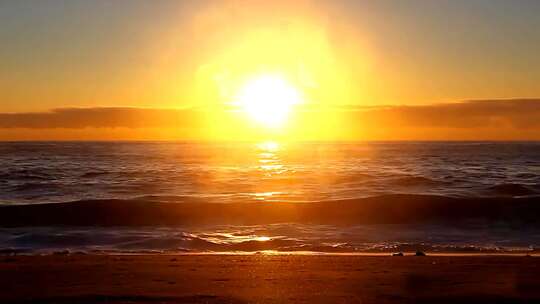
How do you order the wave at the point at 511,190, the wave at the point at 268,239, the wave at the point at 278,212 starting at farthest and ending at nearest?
the wave at the point at 511,190 → the wave at the point at 278,212 → the wave at the point at 268,239

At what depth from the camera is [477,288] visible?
23.7 ft

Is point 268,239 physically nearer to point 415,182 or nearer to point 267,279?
point 267,279

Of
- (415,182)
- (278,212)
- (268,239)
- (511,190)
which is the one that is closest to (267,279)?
(268,239)

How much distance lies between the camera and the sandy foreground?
674 centimetres

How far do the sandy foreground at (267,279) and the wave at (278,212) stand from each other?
7.13 m

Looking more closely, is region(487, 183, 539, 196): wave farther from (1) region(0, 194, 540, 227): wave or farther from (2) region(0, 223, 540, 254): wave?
(2) region(0, 223, 540, 254): wave

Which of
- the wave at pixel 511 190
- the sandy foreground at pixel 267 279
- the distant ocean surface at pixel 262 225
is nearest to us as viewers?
the sandy foreground at pixel 267 279

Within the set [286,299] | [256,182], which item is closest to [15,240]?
[286,299]

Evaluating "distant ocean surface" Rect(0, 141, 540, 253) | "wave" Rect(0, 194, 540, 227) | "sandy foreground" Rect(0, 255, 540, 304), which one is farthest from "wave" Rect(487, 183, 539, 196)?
"sandy foreground" Rect(0, 255, 540, 304)

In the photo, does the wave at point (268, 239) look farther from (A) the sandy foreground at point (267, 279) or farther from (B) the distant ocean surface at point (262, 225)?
(A) the sandy foreground at point (267, 279)

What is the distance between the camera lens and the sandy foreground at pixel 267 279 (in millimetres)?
6738

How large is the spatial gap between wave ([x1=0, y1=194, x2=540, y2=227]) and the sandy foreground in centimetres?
713

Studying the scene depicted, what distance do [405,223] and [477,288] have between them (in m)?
9.75

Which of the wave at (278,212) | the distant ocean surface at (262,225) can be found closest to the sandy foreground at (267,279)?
the distant ocean surface at (262,225)
